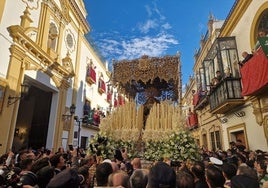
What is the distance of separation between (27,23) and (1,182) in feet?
30.2

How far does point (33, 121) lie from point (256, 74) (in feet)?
40.6

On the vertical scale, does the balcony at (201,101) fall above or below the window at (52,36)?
below

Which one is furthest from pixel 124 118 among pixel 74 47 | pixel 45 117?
pixel 74 47

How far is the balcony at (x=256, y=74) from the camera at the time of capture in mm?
6532

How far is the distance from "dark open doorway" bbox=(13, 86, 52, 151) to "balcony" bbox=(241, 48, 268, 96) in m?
10.8

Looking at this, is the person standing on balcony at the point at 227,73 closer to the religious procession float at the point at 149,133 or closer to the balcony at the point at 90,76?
the religious procession float at the point at 149,133

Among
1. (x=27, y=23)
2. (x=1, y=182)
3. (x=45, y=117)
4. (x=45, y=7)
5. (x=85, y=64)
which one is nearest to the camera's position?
(x=1, y=182)

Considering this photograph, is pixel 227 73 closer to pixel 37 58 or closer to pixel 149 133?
pixel 149 133

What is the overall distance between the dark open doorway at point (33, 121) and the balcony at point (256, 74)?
10.8 m

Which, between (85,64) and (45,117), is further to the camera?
(85,64)

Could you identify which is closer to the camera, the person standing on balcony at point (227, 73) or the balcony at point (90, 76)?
the person standing on balcony at point (227, 73)

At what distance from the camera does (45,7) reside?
10852 mm

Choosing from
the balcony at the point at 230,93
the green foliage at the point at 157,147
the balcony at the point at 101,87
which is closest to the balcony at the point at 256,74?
the balcony at the point at 230,93

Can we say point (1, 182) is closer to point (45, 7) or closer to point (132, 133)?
point (132, 133)
